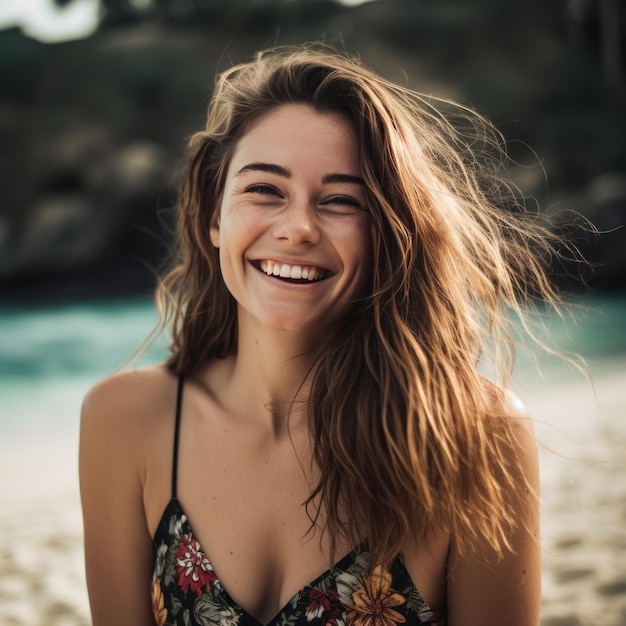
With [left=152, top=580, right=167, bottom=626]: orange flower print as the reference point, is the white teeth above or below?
above

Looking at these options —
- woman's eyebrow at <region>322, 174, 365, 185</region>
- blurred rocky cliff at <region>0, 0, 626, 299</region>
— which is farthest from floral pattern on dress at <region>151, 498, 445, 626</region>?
blurred rocky cliff at <region>0, 0, 626, 299</region>

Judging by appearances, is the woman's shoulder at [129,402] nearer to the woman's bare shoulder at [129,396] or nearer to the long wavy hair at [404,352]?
the woman's bare shoulder at [129,396]

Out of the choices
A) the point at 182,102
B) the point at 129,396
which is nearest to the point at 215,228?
the point at 129,396

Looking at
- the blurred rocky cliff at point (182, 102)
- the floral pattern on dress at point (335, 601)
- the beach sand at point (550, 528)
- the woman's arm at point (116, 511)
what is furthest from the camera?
the blurred rocky cliff at point (182, 102)

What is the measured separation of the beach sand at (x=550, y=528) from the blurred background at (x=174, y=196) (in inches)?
0.6

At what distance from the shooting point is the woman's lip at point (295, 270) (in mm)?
1946

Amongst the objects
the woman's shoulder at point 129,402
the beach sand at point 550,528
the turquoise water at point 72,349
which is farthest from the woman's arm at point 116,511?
the turquoise water at point 72,349

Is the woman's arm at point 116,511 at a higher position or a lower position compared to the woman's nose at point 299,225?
lower

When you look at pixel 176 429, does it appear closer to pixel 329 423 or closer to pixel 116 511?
pixel 116 511

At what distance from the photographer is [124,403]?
2152mm

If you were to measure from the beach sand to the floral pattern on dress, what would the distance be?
0.28 metres

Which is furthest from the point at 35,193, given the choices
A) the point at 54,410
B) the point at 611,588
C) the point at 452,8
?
the point at 611,588

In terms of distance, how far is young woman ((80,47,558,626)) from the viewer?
75.2 inches

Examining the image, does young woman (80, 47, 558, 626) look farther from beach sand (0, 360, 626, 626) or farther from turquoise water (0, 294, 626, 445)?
turquoise water (0, 294, 626, 445)
